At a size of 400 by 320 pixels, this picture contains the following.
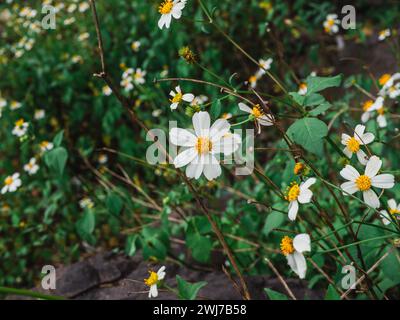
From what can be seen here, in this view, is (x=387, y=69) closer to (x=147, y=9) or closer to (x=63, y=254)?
(x=147, y=9)

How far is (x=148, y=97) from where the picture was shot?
7.04 feet

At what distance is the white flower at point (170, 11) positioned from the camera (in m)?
1.03

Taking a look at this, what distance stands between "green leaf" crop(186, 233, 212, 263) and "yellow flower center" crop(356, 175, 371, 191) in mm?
625

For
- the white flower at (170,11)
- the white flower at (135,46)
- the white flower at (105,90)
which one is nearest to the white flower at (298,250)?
the white flower at (170,11)

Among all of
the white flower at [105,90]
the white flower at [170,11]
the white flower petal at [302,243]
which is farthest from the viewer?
the white flower at [105,90]

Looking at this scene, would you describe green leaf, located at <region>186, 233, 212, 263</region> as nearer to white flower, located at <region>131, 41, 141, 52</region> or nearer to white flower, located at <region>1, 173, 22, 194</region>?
white flower, located at <region>1, 173, 22, 194</region>

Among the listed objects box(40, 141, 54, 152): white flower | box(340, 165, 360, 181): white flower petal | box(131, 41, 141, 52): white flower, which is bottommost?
box(340, 165, 360, 181): white flower petal

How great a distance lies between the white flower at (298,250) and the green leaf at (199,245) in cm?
58

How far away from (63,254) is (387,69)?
2.02 meters

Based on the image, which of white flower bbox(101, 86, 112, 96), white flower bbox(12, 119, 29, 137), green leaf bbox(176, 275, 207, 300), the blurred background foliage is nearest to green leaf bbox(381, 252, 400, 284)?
green leaf bbox(176, 275, 207, 300)

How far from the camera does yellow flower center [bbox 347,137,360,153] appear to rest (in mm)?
1003

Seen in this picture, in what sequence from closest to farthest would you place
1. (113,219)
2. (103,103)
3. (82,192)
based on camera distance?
(113,219)
(82,192)
(103,103)

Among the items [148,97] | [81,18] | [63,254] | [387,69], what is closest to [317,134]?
[148,97]

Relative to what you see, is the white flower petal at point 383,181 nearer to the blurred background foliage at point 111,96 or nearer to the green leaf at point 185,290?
the green leaf at point 185,290
